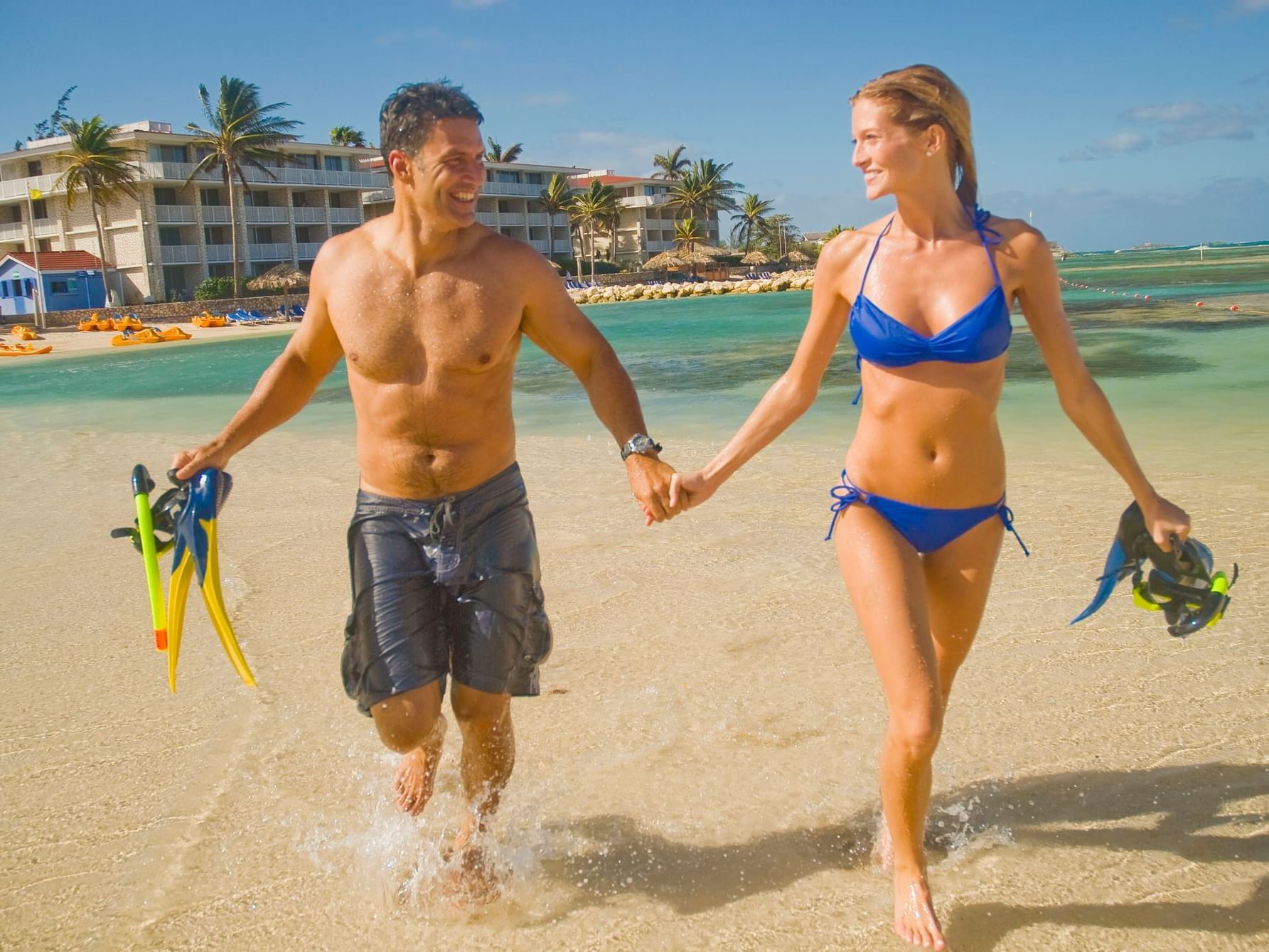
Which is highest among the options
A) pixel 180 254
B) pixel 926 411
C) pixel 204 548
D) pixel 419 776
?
pixel 180 254

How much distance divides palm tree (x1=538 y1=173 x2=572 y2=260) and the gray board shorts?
7014cm

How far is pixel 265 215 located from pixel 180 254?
525 centimetres

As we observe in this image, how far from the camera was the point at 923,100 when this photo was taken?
2.88m

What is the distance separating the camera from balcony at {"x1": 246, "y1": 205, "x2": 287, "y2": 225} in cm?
5566

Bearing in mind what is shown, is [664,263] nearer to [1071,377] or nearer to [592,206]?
[592,206]

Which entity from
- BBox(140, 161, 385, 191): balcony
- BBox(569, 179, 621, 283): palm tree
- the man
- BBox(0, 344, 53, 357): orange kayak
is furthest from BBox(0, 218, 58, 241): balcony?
the man

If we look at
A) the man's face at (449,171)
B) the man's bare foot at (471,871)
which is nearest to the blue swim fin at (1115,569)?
the man's bare foot at (471,871)

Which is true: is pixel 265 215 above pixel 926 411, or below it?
above

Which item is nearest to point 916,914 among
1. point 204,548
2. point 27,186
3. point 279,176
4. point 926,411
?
point 926,411

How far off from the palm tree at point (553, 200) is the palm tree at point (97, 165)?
28.3 metres

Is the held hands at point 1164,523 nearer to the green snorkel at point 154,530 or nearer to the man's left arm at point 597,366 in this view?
the man's left arm at point 597,366

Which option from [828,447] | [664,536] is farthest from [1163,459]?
[664,536]

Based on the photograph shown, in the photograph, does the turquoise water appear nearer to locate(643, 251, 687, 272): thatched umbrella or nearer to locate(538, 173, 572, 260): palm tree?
locate(538, 173, 572, 260): palm tree

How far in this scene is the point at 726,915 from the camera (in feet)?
10.2
